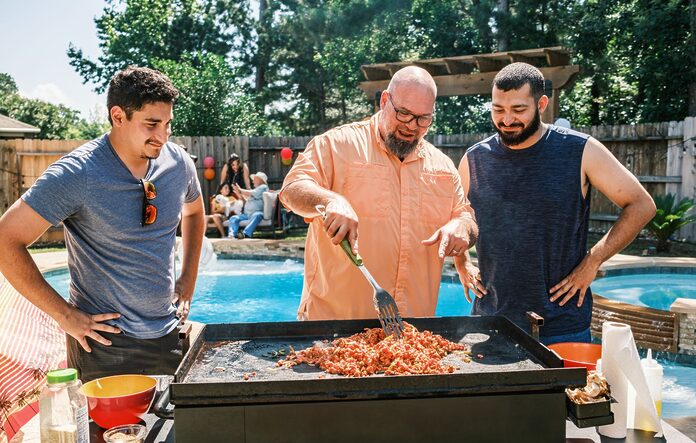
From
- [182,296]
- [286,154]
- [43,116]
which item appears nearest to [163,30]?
[43,116]

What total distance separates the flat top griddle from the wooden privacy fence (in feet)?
32.2

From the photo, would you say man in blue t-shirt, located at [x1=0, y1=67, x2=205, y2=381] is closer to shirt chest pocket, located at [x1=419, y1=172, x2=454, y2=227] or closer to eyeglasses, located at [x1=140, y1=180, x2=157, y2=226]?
eyeglasses, located at [x1=140, y1=180, x2=157, y2=226]

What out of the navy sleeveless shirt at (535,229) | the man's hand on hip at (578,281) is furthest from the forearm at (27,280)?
the man's hand on hip at (578,281)

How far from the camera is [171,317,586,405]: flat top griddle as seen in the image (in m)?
1.32

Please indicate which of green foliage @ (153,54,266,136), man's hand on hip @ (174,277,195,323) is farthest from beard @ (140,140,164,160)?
green foliage @ (153,54,266,136)

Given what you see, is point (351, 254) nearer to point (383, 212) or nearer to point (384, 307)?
point (384, 307)

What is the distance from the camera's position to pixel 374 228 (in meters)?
2.27

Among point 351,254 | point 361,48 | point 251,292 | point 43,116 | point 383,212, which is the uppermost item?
point 361,48

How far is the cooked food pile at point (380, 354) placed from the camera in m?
1.55

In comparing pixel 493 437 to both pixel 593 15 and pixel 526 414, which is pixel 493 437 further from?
pixel 593 15

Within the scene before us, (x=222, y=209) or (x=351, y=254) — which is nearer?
(x=351, y=254)

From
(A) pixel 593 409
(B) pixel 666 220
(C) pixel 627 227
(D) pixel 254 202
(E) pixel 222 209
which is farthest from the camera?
(E) pixel 222 209

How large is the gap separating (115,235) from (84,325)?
351 millimetres

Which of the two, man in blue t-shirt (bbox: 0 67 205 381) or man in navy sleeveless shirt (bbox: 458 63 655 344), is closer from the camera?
man in blue t-shirt (bbox: 0 67 205 381)
